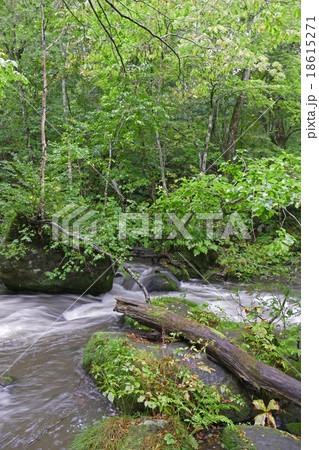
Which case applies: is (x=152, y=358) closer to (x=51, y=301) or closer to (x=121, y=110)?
(x=51, y=301)

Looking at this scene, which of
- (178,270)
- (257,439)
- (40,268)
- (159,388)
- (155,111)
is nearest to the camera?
(257,439)

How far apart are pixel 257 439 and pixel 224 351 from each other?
102 centimetres

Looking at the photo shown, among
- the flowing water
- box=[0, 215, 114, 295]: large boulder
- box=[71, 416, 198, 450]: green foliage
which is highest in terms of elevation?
box=[0, 215, 114, 295]: large boulder

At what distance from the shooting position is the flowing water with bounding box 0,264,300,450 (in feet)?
9.98

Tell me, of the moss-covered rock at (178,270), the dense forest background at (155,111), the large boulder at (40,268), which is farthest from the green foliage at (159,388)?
the moss-covered rock at (178,270)

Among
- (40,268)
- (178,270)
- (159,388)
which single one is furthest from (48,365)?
(178,270)

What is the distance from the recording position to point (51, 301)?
711cm

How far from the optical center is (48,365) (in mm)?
4320

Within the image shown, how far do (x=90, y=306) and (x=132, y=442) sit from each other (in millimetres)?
4818

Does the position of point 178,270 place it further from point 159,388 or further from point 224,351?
point 159,388

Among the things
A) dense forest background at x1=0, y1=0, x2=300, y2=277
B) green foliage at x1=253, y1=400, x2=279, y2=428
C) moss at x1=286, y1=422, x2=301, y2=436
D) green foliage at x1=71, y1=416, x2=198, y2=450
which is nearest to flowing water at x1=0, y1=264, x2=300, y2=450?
green foliage at x1=71, y1=416, x2=198, y2=450

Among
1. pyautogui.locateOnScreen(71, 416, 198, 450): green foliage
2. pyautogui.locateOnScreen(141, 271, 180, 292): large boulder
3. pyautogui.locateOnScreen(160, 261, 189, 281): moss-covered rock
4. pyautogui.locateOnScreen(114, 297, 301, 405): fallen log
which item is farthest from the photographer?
pyautogui.locateOnScreen(160, 261, 189, 281): moss-covered rock

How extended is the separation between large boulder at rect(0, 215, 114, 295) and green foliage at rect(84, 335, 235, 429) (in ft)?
12.0

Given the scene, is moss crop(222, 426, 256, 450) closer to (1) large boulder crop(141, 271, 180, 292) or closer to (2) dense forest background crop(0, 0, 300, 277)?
(2) dense forest background crop(0, 0, 300, 277)
